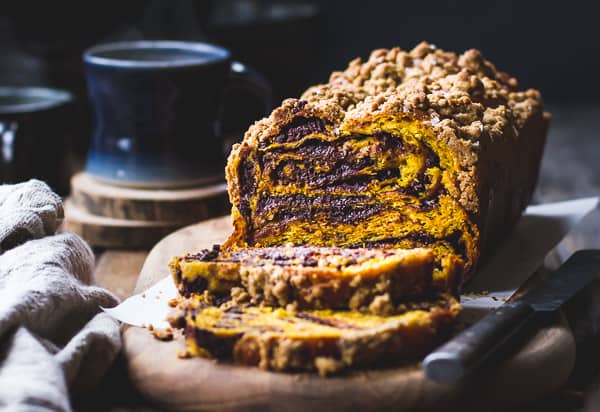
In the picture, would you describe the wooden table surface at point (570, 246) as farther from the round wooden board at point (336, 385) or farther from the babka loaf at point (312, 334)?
the babka loaf at point (312, 334)

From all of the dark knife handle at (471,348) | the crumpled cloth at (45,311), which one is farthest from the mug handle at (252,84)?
the dark knife handle at (471,348)

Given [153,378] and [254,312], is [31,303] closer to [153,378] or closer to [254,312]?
[153,378]

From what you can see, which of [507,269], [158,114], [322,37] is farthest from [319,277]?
[322,37]

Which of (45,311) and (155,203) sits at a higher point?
(45,311)

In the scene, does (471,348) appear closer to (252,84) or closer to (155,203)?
(155,203)

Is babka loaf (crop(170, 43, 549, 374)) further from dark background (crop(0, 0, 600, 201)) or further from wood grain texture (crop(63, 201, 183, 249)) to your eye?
dark background (crop(0, 0, 600, 201))

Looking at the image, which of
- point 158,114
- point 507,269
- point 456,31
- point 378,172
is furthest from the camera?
point 456,31

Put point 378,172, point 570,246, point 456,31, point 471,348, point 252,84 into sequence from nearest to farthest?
point 471,348 < point 378,172 < point 570,246 < point 252,84 < point 456,31
